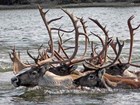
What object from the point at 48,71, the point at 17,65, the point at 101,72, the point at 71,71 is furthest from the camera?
the point at 71,71

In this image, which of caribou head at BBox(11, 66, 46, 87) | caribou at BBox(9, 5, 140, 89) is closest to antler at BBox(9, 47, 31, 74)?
caribou at BBox(9, 5, 140, 89)

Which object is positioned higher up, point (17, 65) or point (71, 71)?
point (17, 65)

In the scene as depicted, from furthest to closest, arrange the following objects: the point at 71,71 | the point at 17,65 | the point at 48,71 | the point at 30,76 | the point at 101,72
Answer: the point at 71,71
the point at 17,65
the point at 48,71
the point at 101,72
the point at 30,76

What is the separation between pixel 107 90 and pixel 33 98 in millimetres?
1543

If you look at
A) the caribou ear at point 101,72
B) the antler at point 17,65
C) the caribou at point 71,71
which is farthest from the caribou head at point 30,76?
the caribou ear at point 101,72

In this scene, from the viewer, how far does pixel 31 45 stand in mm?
23750

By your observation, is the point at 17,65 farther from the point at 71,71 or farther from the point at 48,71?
the point at 71,71

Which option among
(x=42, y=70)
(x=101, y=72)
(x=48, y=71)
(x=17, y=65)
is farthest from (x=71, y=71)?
(x=17, y=65)

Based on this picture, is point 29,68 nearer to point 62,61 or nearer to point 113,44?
point 62,61

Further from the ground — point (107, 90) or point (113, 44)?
point (113, 44)

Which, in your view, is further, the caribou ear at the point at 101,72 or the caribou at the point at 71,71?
the caribou ear at the point at 101,72

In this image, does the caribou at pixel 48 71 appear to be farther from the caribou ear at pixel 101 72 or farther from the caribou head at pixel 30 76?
the caribou ear at pixel 101 72

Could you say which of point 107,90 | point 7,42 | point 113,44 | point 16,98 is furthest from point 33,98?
point 7,42

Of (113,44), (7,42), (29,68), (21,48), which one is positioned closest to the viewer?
(29,68)
